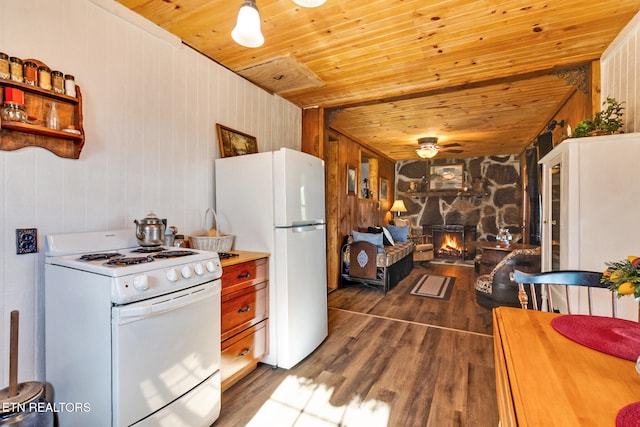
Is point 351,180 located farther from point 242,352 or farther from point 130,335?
point 130,335

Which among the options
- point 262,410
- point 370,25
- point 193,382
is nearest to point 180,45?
point 370,25

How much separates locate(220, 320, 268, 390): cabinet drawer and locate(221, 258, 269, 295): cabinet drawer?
340mm

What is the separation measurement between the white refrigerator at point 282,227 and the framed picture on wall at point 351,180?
2.50 metres

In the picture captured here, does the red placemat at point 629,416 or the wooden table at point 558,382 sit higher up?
the red placemat at point 629,416

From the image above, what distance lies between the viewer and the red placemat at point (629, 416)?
61cm

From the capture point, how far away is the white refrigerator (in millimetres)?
2254

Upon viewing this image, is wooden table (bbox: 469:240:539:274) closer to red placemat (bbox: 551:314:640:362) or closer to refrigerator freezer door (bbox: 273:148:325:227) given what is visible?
refrigerator freezer door (bbox: 273:148:325:227)

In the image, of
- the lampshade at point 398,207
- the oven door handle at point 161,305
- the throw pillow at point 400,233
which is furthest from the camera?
the lampshade at point 398,207

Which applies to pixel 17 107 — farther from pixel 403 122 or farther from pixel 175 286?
pixel 403 122

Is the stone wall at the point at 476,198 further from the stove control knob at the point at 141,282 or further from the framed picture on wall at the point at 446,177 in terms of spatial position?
the stove control knob at the point at 141,282

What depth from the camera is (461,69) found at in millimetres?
2701

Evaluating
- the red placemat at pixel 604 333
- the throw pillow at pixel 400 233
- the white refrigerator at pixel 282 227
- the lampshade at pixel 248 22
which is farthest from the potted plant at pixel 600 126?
the throw pillow at pixel 400 233

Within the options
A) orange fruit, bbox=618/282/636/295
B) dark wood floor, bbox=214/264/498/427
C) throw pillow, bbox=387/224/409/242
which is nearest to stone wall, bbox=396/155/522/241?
throw pillow, bbox=387/224/409/242

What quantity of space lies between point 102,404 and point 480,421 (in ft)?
6.35
